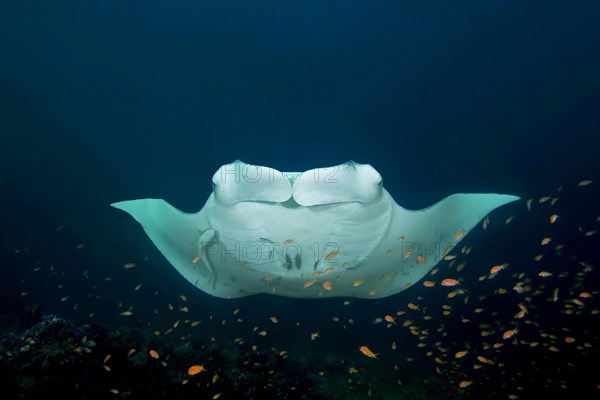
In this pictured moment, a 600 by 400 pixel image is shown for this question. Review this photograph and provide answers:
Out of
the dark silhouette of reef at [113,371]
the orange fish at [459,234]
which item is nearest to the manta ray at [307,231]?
the orange fish at [459,234]

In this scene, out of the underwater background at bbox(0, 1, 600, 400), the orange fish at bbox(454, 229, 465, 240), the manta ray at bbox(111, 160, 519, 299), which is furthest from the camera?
the underwater background at bbox(0, 1, 600, 400)

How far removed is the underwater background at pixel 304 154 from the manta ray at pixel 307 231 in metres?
2.38

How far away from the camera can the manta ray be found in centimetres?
348

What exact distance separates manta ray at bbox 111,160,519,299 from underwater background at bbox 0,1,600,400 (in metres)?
2.38

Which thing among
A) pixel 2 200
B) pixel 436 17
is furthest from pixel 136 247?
pixel 436 17

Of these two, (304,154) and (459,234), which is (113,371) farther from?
(304,154)

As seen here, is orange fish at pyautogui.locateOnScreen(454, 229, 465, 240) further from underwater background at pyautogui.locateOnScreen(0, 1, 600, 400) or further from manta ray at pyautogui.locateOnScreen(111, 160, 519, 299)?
→ underwater background at pyautogui.locateOnScreen(0, 1, 600, 400)

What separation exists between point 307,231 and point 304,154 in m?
10.6

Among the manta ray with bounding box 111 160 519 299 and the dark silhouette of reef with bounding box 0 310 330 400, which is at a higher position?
the manta ray with bounding box 111 160 519 299

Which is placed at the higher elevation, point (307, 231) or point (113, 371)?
point (307, 231)

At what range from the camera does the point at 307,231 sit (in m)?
→ 3.97

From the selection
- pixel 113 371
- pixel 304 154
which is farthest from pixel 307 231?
pixel 304 154

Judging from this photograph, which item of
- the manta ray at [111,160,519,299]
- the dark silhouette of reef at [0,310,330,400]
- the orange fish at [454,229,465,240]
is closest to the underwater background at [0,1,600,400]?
the dark silhouette of reef at [0,310,330,400]

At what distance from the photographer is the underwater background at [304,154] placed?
783cm
